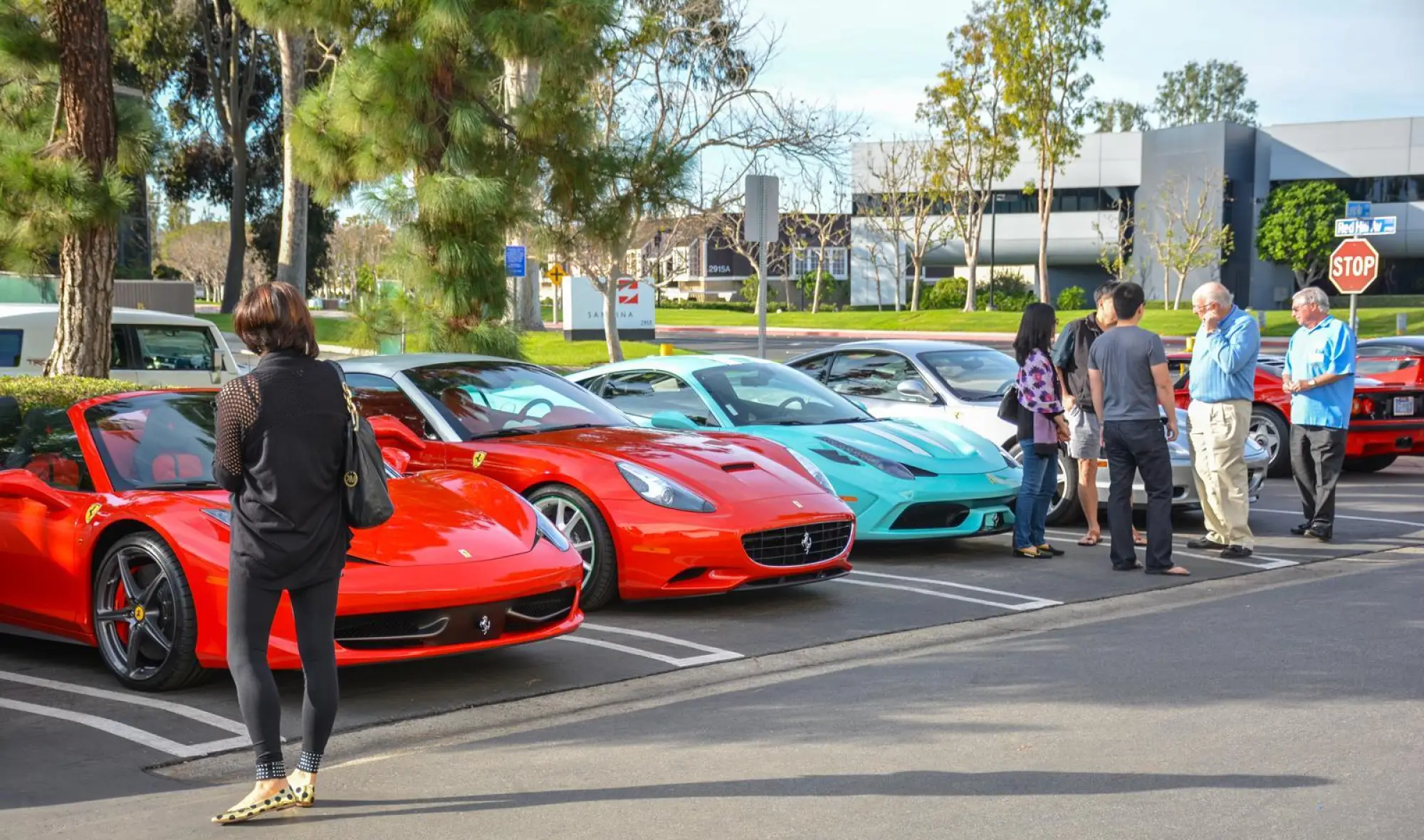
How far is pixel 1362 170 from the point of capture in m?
66.0

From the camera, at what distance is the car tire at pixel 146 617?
232 inches

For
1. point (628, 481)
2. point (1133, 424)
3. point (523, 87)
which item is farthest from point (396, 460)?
point (523, 87)

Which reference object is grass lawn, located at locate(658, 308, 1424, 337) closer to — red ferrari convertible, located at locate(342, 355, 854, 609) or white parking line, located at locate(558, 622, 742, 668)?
red ferrari convertible, located at locate(342, 355, 854, 609)

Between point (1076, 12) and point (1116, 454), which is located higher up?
point (1076, 12)

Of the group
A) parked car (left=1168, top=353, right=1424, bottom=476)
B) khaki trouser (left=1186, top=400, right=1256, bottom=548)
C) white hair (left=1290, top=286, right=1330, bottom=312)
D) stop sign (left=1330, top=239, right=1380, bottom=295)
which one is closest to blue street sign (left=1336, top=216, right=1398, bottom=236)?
stop sign (left=1330, top=239, right=1380, bottom=295)

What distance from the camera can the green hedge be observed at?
1064 centimetres

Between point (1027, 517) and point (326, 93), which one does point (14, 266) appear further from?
point (1027, 517)

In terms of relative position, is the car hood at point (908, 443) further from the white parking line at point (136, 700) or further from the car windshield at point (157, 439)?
the white parking line at point (136, 700)

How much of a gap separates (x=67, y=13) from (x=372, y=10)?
2899 mm

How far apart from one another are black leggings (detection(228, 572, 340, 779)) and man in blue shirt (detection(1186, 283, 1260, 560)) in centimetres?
699

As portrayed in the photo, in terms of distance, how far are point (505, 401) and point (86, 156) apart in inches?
206

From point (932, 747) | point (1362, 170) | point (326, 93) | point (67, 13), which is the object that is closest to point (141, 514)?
point (932, 747)

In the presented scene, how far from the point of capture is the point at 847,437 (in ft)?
32.5

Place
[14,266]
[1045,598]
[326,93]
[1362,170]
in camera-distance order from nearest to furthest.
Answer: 1. [1045,598]
2. [14,266]
3. [326,93]
4. [1362,170]
